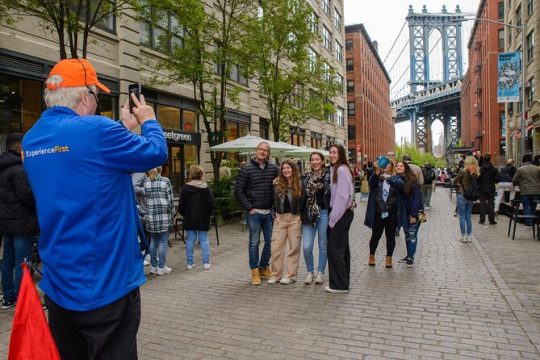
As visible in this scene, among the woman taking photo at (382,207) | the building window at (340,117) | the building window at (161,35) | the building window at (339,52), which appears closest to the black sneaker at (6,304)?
the woman taking photo at (382,207)

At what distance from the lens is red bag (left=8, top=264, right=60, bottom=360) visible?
74.1 inches

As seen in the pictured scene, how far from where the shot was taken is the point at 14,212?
557cm

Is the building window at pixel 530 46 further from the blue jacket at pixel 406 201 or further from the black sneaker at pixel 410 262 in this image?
the black sneaker at pixel 410 262

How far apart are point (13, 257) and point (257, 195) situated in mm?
3528

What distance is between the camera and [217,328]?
4.88m

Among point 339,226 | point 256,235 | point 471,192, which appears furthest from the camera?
point 471,192

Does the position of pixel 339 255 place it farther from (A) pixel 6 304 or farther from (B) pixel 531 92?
(B) pixel 531 92

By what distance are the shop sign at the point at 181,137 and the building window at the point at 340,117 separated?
32409 mm

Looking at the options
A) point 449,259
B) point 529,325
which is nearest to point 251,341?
point 529,325

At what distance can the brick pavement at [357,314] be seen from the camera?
13.9 ft

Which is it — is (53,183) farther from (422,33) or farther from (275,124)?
(422,33)

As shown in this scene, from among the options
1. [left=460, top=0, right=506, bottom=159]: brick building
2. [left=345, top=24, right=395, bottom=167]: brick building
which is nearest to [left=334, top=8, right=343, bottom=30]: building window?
[left=345, top=24, right=395, bottom=167]: brick building

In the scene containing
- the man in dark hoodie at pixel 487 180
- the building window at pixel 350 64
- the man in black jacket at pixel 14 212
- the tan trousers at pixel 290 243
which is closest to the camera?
the man in black jacket at pixel 14 212

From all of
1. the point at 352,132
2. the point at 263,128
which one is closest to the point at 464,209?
the point at 263,128
